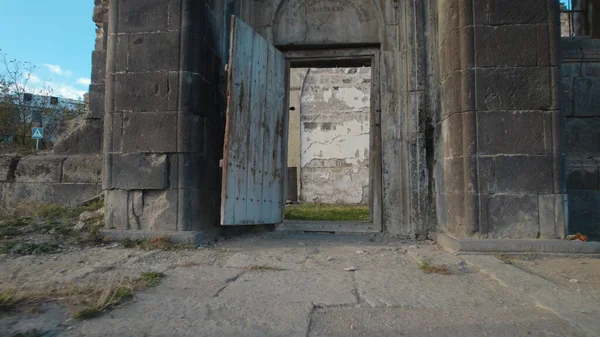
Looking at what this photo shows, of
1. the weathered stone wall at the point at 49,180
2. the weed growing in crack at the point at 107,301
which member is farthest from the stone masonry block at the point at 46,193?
the weed growing in crack at the point at 107,301

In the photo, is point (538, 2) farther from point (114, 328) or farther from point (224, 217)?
point (114, 328)

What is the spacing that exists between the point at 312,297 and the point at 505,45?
10.0ft

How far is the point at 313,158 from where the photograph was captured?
12.8m

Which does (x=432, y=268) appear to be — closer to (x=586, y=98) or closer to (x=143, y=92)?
(x=586, y=98)

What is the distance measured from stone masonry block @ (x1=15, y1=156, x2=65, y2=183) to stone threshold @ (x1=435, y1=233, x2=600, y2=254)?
524 cm

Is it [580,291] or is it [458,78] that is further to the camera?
[458,78]

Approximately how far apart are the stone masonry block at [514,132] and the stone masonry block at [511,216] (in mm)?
442

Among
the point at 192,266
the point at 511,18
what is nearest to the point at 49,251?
the point at 192,266

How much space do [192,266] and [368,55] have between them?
348 cm

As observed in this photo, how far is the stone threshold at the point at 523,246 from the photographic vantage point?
10.8 feet

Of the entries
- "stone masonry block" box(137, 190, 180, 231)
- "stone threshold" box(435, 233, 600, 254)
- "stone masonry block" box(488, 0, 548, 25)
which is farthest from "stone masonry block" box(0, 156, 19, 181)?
"stone masonry block" box(488, 0, 548, 25)

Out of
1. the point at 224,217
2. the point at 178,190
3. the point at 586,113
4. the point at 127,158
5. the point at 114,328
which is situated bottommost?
the point at 114,328

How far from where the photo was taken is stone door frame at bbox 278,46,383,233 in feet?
15.7

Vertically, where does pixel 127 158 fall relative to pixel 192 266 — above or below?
above
